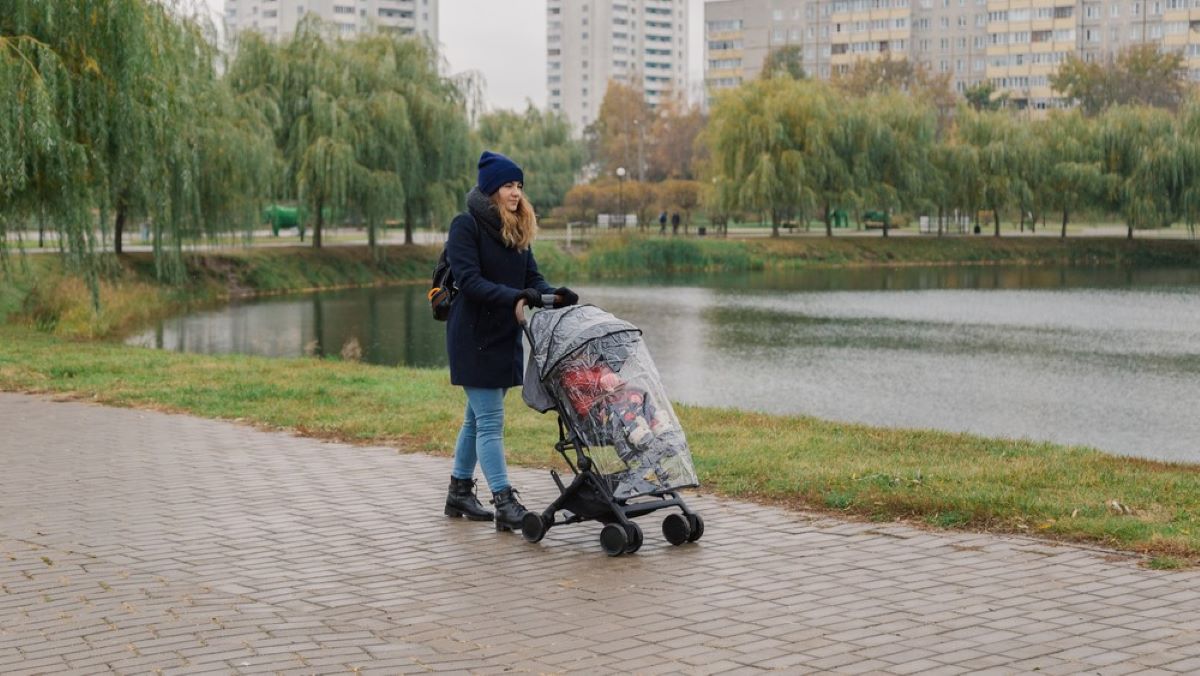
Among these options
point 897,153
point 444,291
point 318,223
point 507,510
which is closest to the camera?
point 507,510

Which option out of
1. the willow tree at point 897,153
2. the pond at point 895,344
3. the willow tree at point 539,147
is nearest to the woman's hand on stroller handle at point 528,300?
the pond at point 895,344

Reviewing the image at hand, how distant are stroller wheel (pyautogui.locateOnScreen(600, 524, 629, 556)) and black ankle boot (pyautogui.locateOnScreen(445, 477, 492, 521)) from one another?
0.97 m

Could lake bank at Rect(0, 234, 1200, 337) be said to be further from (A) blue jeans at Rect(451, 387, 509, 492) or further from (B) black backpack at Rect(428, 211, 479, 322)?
(A) blue jeans at Rect(451, 387, 509, 492)

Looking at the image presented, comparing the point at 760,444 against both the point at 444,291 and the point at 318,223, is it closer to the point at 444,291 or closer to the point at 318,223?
the point at 444,291

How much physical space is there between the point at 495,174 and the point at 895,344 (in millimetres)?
20156

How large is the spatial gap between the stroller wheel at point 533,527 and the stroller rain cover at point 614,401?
1.25ft

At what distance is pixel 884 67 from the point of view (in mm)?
102625

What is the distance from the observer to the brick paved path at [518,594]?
4961 mm

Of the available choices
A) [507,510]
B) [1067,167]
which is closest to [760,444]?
[507,510]

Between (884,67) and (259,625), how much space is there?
334 feet

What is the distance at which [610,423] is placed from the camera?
6.60 m

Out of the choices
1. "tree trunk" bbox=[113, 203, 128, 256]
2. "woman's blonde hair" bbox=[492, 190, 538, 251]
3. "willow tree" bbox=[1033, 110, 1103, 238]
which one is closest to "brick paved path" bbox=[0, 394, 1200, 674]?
"woman's blonde hair" bbox=[492, 190, 538, 251]

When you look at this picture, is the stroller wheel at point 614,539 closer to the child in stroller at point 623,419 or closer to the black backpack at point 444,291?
the child in stroller at point 623,419

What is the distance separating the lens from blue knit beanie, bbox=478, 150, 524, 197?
6938 millimetres
